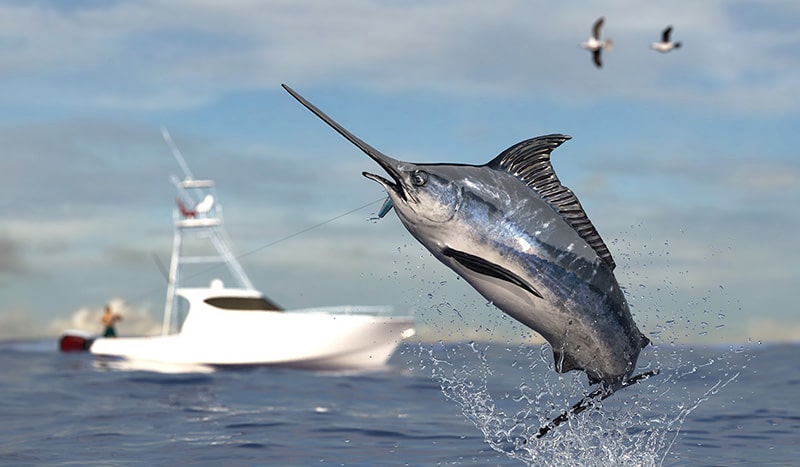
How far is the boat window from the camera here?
27.9 metres

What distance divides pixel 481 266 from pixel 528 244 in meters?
0.36

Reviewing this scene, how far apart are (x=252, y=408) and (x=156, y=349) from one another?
49.6ft

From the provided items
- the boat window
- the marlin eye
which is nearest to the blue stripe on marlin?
the marlin eye

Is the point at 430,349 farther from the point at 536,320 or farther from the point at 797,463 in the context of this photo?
the point at 797,463

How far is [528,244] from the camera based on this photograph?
19.2 ft

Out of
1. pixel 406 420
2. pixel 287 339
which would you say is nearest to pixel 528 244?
pixel 406 420

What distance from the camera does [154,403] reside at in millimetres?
16328

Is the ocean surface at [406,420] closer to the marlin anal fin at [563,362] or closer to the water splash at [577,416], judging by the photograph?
the water splash at [577,416]

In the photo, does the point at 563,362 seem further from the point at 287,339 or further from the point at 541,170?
the point at 287,339

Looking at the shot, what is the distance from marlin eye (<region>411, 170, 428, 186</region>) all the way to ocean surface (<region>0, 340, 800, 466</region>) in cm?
107

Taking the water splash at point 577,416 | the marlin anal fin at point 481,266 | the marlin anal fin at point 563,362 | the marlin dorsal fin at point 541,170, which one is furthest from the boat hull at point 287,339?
the marlin anal fin at point 481,266

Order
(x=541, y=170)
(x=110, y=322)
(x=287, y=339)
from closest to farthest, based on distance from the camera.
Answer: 1. (x=541, y=170)
2. (x=287, y=339)
3. (x=110, y=322)

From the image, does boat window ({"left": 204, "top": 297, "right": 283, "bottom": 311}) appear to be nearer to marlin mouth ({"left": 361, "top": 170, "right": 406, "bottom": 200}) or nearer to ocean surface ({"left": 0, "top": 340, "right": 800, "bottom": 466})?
ocean surface ({"left": 0, "top": 340, "right": 800, "bottom": 466})

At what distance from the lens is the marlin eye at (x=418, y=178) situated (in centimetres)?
572
